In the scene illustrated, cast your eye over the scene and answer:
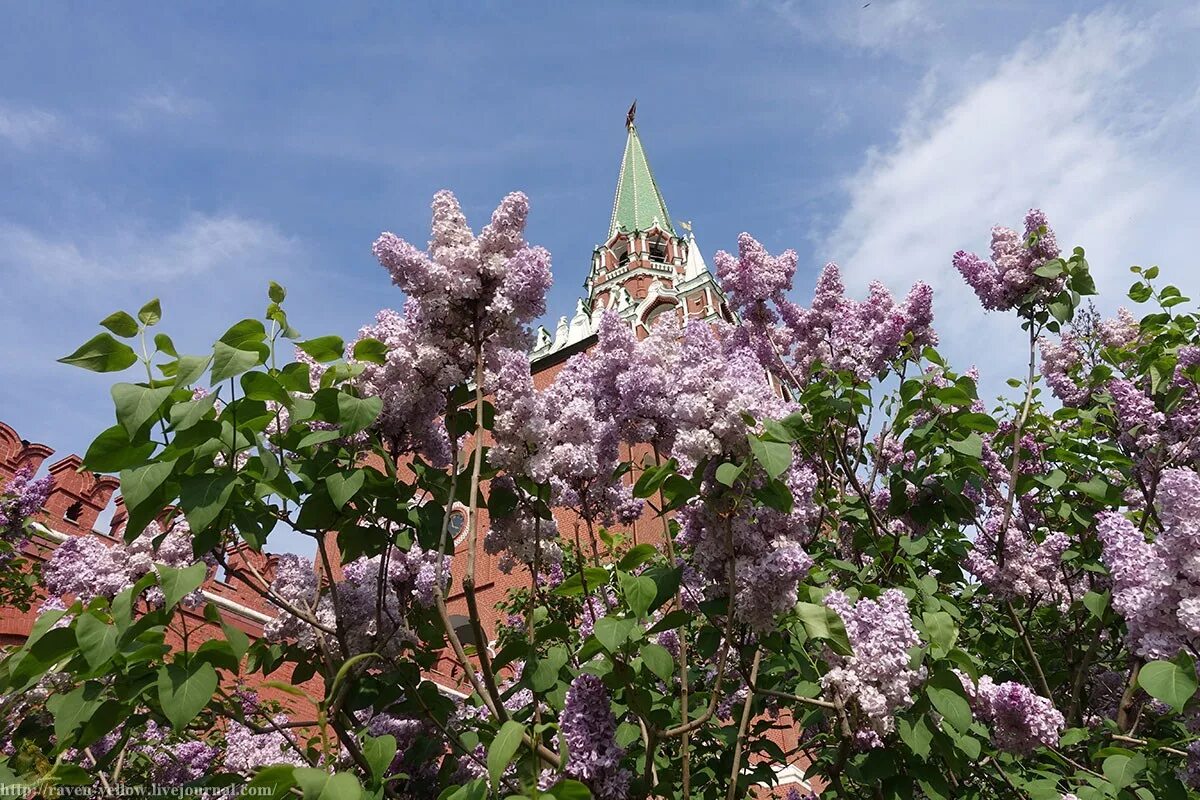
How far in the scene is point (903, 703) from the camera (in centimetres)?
238

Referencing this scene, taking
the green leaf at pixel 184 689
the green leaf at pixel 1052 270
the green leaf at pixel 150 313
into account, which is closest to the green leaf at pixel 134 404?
the green leaf at pixel 150 313

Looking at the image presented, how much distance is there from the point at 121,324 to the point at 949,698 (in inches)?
113

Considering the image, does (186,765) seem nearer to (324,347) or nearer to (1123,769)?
(324,347)

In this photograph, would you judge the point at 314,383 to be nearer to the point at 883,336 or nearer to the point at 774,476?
the point at 774,476

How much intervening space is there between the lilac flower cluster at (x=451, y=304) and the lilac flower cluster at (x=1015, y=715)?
230 cm

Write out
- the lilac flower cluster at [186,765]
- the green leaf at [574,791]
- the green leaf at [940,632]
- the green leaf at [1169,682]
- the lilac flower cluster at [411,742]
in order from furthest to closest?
1. the lilac flower cluster at [186,765]
2. the lilac flower cluster at [411,742]
3. the green leaf at [940,632]
4. the green leaf at [1169,682]
5. the green leaf at [574,791]

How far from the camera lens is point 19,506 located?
262 inches

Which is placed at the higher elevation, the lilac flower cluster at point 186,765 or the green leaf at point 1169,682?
the green leaf at point 1169,682

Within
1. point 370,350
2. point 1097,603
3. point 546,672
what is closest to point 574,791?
point 546,672

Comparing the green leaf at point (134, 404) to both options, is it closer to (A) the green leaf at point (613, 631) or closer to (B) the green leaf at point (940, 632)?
(A) the green leaf at point (613, 631)

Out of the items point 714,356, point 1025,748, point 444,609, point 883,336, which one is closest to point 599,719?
point 444,609

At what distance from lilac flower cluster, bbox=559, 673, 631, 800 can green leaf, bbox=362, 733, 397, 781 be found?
0.51 meters

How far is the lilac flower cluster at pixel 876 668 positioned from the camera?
230 cm

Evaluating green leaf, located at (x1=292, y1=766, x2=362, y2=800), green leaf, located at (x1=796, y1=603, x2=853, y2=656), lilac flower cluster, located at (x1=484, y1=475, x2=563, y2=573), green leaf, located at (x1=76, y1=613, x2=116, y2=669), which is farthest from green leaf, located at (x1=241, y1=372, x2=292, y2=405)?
green leaf, located at (x1=796, y1=603, x2=853, y2=656)
